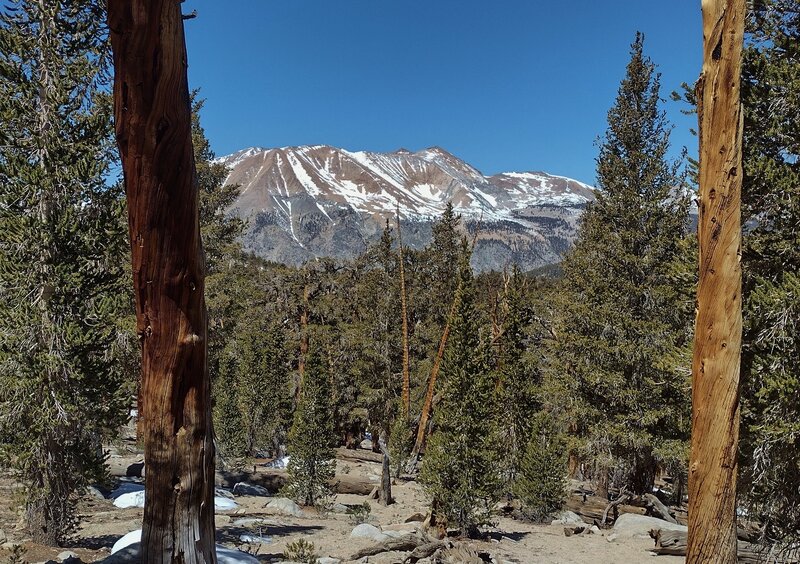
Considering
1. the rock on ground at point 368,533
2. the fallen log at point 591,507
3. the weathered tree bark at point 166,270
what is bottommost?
the fallen log at point 591,507

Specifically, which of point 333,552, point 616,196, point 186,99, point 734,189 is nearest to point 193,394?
point 186,99

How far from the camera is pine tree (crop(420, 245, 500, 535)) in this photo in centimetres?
1281

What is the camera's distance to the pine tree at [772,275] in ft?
22.9

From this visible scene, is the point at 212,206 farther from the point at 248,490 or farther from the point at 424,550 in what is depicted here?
the point at 424,550

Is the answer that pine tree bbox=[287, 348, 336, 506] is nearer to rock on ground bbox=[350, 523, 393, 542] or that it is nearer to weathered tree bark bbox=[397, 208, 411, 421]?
rock on ground bbox=[350, 523, 393, 542]

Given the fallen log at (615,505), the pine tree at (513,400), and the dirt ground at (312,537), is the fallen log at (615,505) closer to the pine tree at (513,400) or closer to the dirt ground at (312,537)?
the dirt ground at (312,537)

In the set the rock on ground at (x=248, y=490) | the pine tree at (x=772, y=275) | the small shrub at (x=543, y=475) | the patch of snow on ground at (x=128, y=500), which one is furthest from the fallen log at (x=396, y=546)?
the rock on ground at (x=248, y=490)

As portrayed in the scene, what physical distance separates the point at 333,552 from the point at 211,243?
12.6 metres

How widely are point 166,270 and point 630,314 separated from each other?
16882 mm

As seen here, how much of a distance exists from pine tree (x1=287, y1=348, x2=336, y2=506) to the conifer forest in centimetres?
7

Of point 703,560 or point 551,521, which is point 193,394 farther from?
point 551,521

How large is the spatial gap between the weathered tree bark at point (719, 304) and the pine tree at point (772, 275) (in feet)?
10.2

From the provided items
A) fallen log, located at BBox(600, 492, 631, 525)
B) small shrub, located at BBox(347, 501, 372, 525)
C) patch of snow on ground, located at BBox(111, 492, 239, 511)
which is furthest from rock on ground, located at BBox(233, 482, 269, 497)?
fallen log, located at BBox(600, 492, 631, 525)

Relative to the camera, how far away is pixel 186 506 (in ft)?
8.31
